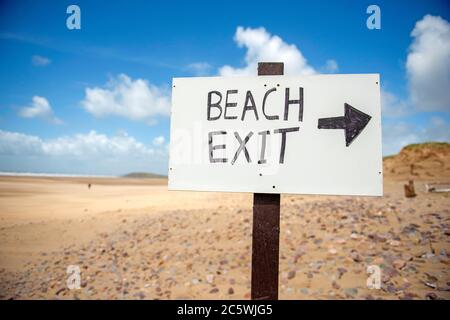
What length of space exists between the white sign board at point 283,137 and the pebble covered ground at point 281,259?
3292 mm

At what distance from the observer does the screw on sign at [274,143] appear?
2.39 m

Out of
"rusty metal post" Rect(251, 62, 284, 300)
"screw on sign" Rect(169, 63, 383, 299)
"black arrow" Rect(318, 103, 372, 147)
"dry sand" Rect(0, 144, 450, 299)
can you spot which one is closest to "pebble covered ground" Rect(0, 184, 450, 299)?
"dry sand" Rect(0, 144, 450, 299)

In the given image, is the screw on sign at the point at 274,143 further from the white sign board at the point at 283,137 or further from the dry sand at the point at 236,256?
the dry sand at the point at 236,256

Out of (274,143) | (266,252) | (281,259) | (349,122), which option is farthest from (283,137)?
(281,259)

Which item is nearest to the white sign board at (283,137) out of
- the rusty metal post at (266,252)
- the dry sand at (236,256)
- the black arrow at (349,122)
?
the black arrow at (349,122)

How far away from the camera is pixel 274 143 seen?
8.07 ft

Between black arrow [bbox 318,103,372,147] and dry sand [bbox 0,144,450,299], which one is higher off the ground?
black arrow [bbox 318,103,372,147]

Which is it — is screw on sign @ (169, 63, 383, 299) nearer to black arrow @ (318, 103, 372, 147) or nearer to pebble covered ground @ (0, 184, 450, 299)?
black arrow @ (318, 103, 372, 147)

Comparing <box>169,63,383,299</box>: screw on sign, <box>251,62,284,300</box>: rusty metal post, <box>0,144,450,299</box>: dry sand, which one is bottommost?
<box>0,144,450,299</box>: dry sand

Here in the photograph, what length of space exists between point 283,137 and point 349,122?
1.91 ft

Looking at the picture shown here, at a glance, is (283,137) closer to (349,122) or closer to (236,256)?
(349,122)

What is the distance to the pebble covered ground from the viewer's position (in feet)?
16.6
